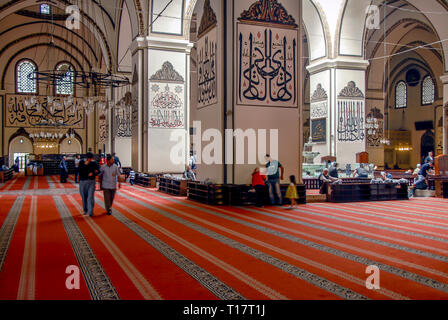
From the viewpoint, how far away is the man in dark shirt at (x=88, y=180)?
544 centimetres

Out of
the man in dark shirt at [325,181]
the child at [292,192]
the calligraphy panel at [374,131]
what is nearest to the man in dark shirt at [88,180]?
the child at [292,192]

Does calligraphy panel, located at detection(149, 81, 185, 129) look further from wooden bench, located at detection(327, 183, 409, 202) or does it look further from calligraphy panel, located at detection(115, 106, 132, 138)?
wooden bench, located at detection(327, 183, 409, 202)

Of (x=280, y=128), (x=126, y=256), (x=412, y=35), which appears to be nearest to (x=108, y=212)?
(x=126, y=256)

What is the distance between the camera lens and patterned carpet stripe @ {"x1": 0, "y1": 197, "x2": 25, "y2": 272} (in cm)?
335

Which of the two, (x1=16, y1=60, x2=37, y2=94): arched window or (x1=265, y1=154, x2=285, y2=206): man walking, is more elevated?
(x1=16, y1=60, x2=37, y2=94): arched window

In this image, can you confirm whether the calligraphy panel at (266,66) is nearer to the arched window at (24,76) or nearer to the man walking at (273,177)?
the man walking at (273,177)

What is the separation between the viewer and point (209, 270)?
2.76 metres

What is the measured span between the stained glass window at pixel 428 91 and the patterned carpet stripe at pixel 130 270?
18.1m

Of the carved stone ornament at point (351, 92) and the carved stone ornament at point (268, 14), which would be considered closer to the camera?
the carved stone ornament at point (268, 14)

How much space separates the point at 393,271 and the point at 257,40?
4847 mm

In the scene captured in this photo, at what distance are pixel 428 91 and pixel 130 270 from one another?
1923 cm

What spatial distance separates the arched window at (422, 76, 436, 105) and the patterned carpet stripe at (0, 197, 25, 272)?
17673mm

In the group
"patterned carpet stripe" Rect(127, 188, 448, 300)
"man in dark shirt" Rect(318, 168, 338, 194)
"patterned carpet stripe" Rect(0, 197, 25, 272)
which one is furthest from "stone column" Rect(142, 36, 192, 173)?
"patterned carpet stripe" Rect(127, 188, 448, 300)

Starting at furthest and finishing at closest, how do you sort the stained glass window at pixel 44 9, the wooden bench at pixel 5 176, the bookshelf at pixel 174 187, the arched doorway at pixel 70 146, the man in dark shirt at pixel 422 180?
the arched doorway at pixel 70 146 < the stained glass window at pixel 44 9 < the wooden bench at pixel 5 176 < the man in dark shirt at pixel 422 180 < the bookshelf at pixel 174 187
